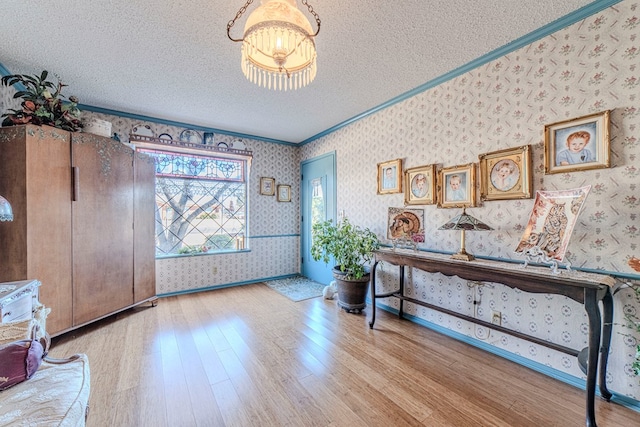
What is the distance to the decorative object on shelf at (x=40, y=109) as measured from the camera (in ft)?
7.19

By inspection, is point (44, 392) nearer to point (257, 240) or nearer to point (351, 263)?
point (351, 263)

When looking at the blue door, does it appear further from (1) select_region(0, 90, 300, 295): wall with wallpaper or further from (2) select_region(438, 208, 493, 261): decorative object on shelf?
(2) select_region(438, 208, 493, 261): decorative object on shelf

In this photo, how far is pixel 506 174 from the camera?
2.13m

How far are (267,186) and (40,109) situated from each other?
2.82 metres

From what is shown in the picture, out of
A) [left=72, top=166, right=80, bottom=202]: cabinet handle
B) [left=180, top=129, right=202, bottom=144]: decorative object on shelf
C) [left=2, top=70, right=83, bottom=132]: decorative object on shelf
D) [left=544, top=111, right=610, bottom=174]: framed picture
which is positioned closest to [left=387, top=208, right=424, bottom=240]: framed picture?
[left=544, top=111, right=610, bottom=174]: framed picture

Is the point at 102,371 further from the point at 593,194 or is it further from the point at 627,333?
the point at 593,194

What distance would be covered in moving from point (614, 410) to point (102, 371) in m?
3.43

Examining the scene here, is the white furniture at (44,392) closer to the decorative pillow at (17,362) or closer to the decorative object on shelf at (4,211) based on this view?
the decorative pillow at (17,362)

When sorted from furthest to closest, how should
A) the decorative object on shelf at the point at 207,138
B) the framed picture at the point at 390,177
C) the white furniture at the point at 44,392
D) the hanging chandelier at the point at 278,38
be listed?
the decorative object on shelf at the point at 207,138
the framed picture at the point at 390,177
the hanging chandelier at the point at 278,38
the white furniture at the point at 44,392

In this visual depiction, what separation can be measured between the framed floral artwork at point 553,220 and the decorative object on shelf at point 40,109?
13.1 ft

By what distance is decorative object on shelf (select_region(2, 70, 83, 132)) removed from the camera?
219 centimetres

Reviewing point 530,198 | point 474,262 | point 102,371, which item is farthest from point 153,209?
point 530,198

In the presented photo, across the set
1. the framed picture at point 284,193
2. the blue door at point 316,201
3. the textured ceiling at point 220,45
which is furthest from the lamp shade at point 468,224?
the framed picture at point 284,193

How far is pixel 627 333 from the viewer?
160cm
